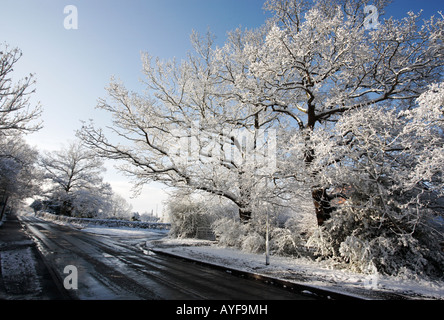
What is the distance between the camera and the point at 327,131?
9.02 meters

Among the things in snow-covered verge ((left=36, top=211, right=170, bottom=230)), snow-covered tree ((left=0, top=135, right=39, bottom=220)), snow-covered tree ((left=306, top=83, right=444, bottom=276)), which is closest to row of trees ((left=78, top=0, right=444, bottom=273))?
snow-covered tree ((left=306, top=83, right=444, bottom=276))

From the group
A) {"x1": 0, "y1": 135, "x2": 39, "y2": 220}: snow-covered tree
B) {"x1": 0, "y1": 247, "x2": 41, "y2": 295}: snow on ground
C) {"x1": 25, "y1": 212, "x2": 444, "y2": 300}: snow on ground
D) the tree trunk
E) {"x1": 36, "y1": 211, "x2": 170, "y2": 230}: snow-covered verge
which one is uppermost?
{"x1": 0, "y1": 135, "x2": 39, "y2": 220}: snow-covered tree

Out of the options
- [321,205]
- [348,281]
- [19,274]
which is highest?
[321,205]

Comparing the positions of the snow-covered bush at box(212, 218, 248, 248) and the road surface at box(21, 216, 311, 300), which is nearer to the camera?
the road surface at box(21, 216, 311, 300)

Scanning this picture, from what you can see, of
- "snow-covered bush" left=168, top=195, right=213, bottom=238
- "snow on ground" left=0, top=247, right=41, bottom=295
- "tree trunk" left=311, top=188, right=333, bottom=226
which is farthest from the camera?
"snow-covered bush" left=168, top=195, right=213, bottom=238

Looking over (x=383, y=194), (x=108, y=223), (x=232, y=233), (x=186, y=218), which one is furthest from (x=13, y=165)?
(x=383, y=194)

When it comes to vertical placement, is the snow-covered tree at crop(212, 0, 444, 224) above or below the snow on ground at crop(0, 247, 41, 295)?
above

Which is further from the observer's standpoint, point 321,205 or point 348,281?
point 321,205

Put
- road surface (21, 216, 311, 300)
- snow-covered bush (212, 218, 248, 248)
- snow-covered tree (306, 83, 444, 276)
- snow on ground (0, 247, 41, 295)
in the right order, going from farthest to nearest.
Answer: snow-covered bush (212, 218, 248, 248)
snow-covered tree (306, 83, 444, 276)
road surface (21, 216, 311, 300)
snow on ground (0, 247, 41, 295)

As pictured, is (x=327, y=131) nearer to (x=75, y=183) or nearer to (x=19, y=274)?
(x=19, y=274)

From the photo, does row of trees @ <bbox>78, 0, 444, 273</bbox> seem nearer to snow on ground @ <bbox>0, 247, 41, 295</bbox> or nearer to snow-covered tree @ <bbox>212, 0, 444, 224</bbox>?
Result: snow-covered tree @ <bbox>212, 0, 444, 224</bbox>

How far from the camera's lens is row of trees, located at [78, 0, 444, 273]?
7.66 m

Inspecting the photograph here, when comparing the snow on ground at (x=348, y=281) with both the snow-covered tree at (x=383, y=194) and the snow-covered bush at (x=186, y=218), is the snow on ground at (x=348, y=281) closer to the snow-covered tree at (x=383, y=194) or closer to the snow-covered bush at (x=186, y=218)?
the snow-covered tree at (x=383, y=194)

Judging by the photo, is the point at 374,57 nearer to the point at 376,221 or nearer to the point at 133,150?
the point at 376,221
